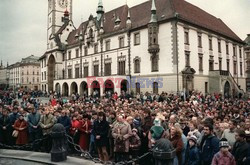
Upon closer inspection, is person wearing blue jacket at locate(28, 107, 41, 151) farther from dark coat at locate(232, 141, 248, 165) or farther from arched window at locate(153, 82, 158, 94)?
arched window at locate(153, 82, 158, 94)

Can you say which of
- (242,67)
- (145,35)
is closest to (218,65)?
(242,67)

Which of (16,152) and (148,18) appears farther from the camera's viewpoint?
(148,18)

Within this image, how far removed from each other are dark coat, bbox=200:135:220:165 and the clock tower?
52306 mm

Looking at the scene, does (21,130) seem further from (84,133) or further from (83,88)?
(83,88)

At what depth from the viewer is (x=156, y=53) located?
29359 mm

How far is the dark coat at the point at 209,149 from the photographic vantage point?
568 centimetres

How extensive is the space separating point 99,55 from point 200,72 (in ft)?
55.8

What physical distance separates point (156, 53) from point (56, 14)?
114ft

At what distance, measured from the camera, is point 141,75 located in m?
31.1

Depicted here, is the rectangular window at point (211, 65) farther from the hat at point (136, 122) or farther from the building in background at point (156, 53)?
the hat at point (136, 122)

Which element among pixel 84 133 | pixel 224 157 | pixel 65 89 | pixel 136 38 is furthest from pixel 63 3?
pixel 224 157

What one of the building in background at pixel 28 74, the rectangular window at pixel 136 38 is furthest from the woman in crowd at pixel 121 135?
the building in background at pixel 28 74

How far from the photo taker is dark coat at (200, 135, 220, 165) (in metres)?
5.68

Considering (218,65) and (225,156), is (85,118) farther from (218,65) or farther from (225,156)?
(218,65)
